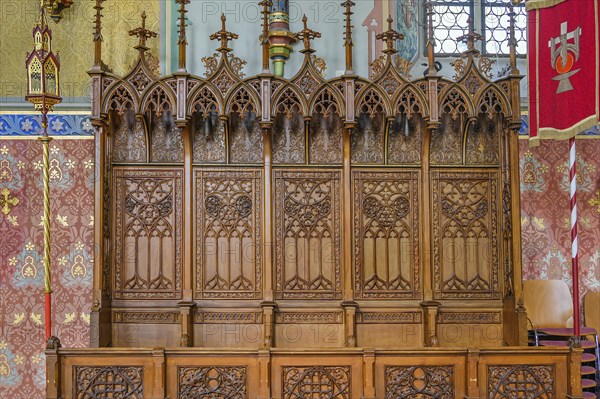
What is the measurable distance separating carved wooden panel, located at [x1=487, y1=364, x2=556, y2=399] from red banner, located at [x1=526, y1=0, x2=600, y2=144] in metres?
2.10

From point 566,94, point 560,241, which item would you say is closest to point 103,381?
point 566,94

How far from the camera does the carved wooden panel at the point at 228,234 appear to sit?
6.55 metres

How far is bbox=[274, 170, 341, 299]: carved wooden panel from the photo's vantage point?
6.58m

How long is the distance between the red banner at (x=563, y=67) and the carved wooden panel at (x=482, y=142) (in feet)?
1.81

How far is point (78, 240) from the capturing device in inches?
277

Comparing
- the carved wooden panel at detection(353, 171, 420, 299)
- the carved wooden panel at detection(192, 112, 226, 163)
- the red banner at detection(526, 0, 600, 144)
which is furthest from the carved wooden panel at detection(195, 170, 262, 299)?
the red banner at detection(526, 0, 600, 144)

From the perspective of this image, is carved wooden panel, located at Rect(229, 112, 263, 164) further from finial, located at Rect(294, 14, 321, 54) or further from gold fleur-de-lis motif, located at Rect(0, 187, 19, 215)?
gold fleur-de-lis motif, located at Rect(0, 187, 19, 215)

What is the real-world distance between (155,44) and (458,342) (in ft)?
15.0

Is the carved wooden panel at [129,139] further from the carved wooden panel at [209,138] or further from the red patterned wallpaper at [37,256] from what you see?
the red patterned wallpaper at [37,256]

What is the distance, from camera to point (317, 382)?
543 cm

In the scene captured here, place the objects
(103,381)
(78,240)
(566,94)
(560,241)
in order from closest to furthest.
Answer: (103,381) → (566,94) → (78,240) → (560,241)

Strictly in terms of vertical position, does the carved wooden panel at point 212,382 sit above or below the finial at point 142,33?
below

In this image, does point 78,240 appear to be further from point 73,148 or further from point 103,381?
point 103,381

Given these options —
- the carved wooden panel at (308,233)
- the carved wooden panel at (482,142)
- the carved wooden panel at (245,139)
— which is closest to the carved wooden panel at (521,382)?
the carved wooden panel at (308,233)
